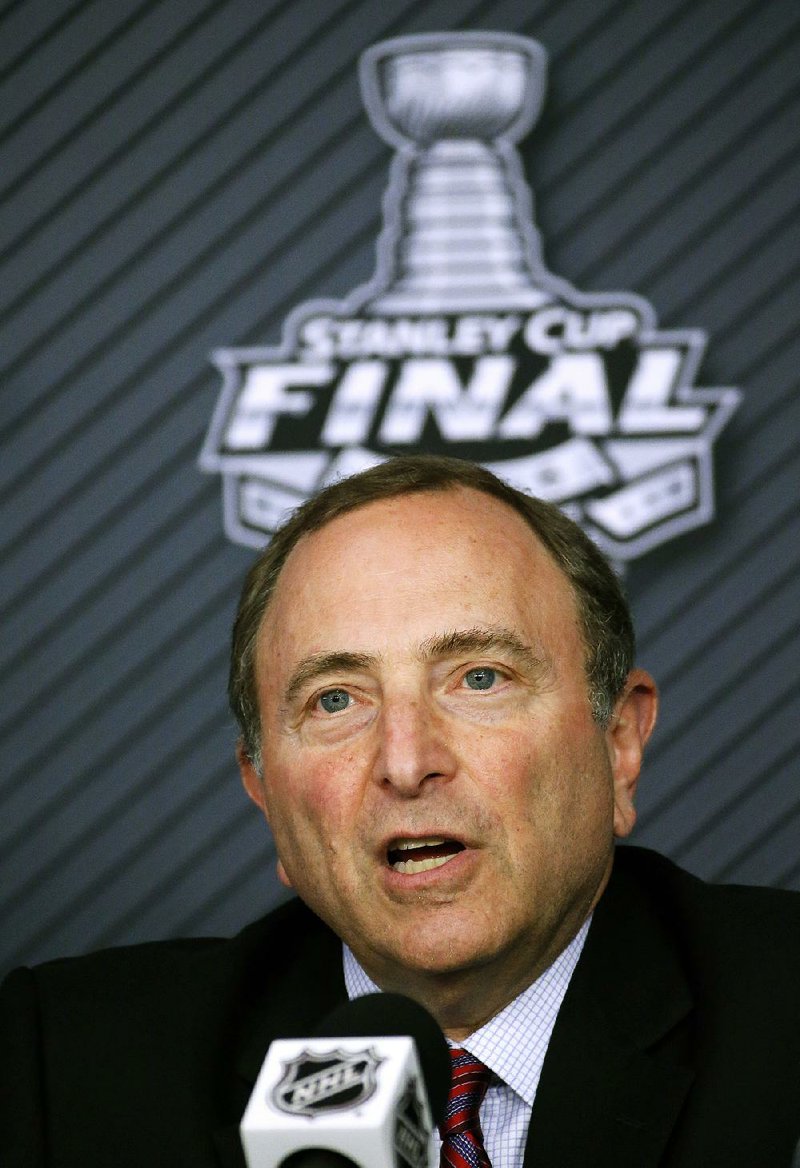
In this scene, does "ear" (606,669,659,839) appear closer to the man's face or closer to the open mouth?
the man's face

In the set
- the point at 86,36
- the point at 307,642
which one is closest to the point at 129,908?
the point at 307,642

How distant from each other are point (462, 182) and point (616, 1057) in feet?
5.52

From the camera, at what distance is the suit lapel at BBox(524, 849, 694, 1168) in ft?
5.60

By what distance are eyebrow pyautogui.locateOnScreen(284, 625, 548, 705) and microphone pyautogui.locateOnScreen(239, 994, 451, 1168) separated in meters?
0.72

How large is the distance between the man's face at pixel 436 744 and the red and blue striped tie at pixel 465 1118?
4.4 inches

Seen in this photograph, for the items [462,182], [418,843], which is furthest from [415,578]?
[462,182]

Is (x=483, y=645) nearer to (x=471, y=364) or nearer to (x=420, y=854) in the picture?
(x=420, y=854)

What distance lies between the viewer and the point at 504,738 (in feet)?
5.81

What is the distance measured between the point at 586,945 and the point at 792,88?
175 cm

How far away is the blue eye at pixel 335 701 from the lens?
1.83 m

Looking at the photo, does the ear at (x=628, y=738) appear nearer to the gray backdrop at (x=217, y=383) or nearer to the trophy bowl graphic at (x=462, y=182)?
the gray backdrop at (x=217, y=383)

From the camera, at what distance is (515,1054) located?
5.98 feet

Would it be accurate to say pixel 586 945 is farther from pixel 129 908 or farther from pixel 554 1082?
pixel 129 908

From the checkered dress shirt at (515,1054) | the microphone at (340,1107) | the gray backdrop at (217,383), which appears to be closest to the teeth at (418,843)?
the checkered dress shirt at (515,1054)
